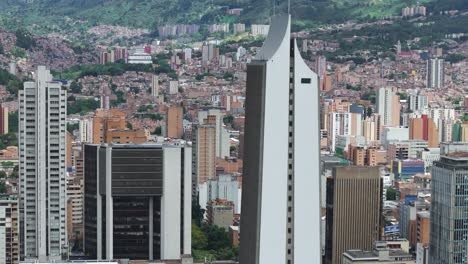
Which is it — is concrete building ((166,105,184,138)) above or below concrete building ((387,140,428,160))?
above

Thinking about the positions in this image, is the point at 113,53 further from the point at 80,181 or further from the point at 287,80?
the point at 287,80

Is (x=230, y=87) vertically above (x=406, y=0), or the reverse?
(x=406, y=0)

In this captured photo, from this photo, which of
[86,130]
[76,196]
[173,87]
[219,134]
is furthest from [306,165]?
[173,87]

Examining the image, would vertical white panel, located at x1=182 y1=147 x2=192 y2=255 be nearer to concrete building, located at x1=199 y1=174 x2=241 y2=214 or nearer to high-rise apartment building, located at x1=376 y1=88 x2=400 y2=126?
concrete building, located at x1=199 y1=174 x2=241 y2=214

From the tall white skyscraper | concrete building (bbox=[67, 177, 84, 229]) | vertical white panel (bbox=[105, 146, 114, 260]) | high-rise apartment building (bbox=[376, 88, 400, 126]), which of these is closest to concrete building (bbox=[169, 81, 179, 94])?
high-rise apartment building (bbox=[376, 88, 400, 126])

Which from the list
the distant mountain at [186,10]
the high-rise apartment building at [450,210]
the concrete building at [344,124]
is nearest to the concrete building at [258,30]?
the distant mountain at [186,10]

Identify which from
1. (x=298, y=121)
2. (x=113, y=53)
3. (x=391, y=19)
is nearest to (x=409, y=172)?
(x=298, y=121)
